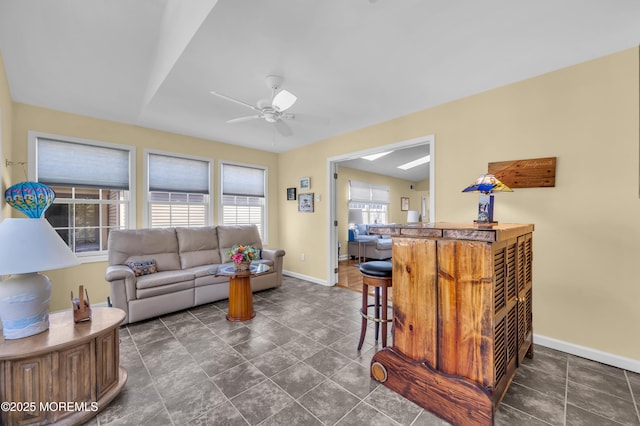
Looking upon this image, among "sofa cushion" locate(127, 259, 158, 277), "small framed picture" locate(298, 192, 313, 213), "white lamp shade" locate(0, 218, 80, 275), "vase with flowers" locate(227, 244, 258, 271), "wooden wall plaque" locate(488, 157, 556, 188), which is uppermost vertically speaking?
"wooden wall plaque" locate(488, 157, 556, 188)

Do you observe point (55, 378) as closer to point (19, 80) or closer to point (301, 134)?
point (19, 80)

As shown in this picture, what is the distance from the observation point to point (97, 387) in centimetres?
164

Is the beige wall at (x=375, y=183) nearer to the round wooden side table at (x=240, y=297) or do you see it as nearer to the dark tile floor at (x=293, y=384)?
the round wooden side table at (x=240, y=297)

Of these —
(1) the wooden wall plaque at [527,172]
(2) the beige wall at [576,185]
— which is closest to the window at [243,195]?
(2) the beige wall at [576,185]

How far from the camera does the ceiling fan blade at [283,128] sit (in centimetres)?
381

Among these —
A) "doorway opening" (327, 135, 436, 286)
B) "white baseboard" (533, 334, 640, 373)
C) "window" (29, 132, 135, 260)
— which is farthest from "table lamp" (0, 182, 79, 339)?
"white baseboard" (533, 334, 640, 373)

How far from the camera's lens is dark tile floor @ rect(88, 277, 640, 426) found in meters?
1.58

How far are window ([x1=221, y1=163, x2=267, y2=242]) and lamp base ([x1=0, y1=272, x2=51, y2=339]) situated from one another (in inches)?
130

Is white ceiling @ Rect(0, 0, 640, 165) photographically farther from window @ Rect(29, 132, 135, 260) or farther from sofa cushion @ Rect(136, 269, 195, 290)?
sofa cushion @ Rect(136, 269, 195, 290)

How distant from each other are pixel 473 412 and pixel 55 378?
2.44 m

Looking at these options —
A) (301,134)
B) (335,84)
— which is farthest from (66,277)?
(335,84)

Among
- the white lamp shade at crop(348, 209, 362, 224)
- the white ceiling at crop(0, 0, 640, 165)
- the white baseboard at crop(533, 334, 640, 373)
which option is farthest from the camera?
the white lamp shade at crop(348, 209, 362, 224)

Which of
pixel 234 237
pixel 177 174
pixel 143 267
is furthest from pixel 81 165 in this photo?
pixel 234 237

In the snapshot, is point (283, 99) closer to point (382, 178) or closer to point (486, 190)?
point (486, 190)
